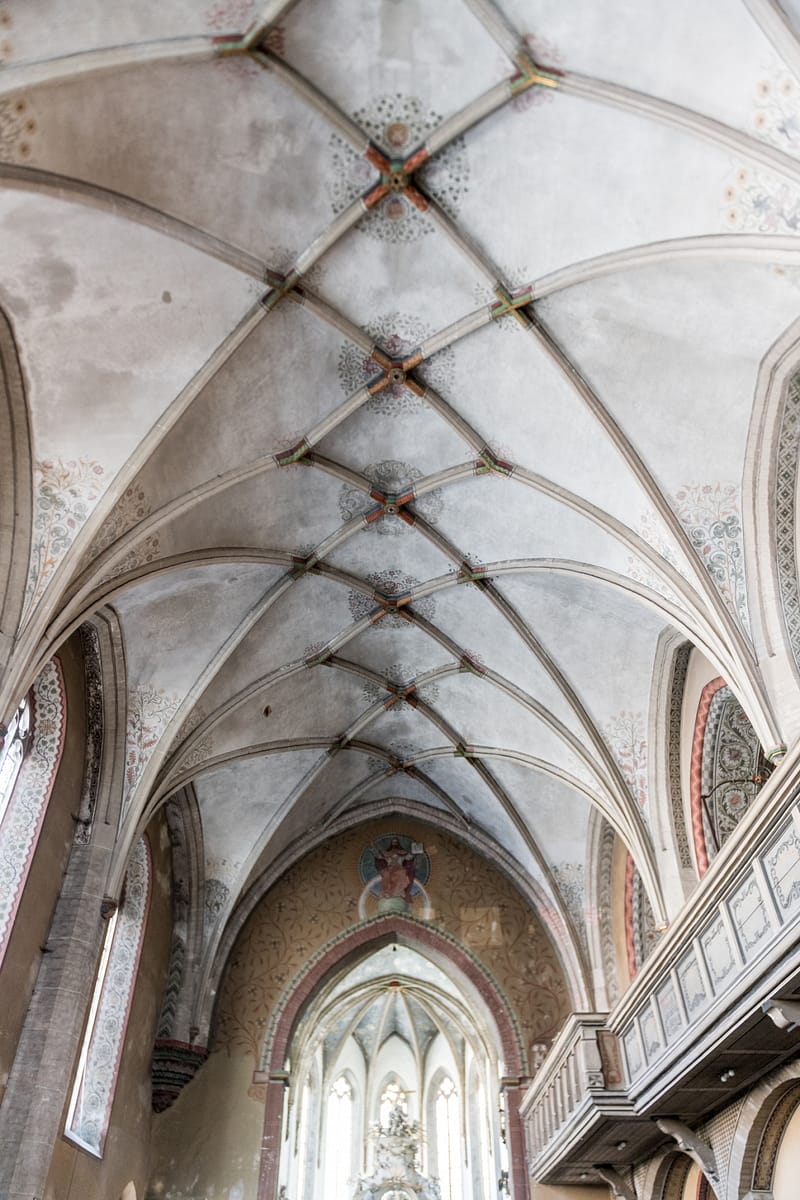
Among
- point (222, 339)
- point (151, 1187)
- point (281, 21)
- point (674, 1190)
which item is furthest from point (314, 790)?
point (281, 21)

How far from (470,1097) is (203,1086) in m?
10.3

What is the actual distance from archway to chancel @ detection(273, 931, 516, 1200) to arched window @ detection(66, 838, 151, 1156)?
3.64m

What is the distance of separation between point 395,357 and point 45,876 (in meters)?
6.97

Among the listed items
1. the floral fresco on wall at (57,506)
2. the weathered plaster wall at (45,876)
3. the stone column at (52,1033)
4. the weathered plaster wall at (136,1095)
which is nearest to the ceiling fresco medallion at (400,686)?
the weathered plaster wall at (136,1095)

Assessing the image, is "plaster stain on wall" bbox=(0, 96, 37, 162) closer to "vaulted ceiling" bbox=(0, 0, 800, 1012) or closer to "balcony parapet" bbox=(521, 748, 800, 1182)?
"vaulted ceiling" bbox=(0, 0, 800, 1012)

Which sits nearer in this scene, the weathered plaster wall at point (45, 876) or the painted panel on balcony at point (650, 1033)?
the painted panel on balcony at point (650, 1033)

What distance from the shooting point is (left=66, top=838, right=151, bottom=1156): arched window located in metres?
12.3

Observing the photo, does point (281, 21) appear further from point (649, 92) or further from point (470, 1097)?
point (470, 1097)

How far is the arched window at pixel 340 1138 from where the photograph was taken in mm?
22812

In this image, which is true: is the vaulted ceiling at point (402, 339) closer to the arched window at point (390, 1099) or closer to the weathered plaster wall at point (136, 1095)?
the weathered plaster wall at point (136, 1095)

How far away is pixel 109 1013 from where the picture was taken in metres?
13.3

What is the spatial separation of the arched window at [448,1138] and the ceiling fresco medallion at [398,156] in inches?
851

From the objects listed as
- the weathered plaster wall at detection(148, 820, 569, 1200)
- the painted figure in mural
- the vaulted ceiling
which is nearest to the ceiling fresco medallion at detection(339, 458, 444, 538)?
the vaulted ceiling

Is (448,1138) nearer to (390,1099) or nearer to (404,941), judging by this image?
(390,1099)
